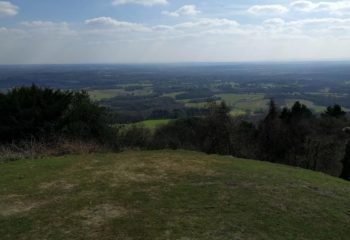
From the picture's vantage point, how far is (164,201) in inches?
260

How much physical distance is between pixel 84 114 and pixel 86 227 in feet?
39.7

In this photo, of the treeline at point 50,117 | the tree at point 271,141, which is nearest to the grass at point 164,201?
the treeline at point 50,117

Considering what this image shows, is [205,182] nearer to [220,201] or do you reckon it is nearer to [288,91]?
[220,201]

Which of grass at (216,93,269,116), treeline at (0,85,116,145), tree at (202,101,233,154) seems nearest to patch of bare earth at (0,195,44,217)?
treeline at (0,85,116,145)

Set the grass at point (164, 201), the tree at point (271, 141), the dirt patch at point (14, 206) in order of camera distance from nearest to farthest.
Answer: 1. the grass at point (164, 201)
2. the dirt patch at point (14, 206)
3. the tree at point (271, 141)

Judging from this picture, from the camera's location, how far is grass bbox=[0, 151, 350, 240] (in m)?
5.34

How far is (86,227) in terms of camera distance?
17.6 ft

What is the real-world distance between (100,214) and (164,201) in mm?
1198

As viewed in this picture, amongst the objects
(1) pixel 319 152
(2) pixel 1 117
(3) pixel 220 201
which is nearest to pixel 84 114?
(2) pixel 1 117

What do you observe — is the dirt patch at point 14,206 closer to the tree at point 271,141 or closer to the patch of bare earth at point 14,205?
the patch of bare earth at point 14,205

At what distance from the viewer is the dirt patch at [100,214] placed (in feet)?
18.3

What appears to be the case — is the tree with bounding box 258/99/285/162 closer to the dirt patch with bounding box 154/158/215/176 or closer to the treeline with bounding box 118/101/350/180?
the treeline with bounding box 118/101/350/180

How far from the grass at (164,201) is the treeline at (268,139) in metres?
11.8

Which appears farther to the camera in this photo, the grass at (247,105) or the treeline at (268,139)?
the grass at (247,105)
